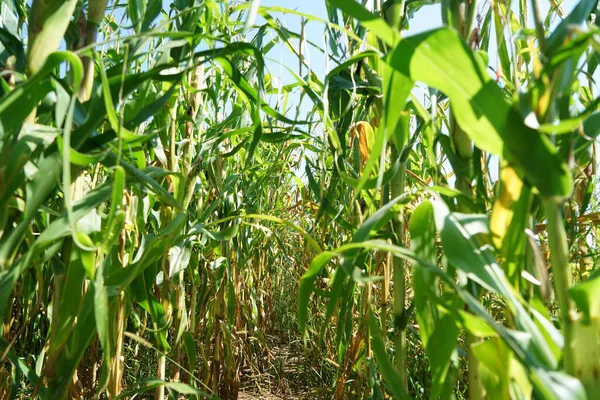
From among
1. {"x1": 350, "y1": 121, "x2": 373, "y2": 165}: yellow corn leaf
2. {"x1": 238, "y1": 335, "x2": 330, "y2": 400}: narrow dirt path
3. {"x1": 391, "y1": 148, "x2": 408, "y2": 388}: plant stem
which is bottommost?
{"x1": 238, "y1": 335, "x2": 330, "y2": 400}: narrow dirt path

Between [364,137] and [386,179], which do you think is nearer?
[386,179]

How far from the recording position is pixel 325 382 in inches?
68.1

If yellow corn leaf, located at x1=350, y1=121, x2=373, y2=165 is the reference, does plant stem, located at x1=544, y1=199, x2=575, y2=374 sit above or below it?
below

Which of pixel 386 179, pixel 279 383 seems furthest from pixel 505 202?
pixel 279 383

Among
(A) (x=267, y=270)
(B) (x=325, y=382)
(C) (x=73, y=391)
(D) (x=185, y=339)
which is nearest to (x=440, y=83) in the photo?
(D) (x=185, y=339)

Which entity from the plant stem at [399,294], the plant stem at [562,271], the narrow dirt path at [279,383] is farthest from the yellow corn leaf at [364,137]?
the narrow dirt path at [279,383]

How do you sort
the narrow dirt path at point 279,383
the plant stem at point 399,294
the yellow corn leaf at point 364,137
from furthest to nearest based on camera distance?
1. the narrow dirt path at point 279,383
2. the yellow corn leaf at point 364,137
3. the plant stem at point 399,294

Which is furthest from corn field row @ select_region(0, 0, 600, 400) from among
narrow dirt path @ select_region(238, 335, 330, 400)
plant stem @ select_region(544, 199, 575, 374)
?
narrow dirt path @ select_region(238, 335, 330, 400)

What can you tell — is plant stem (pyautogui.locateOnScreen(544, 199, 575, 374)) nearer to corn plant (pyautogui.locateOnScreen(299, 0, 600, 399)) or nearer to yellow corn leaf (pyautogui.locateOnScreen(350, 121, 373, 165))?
corn plant (pyautogui.locateOnScreen(299, 0, 600, 399))

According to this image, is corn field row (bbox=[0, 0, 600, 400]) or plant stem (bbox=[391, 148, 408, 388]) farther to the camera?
plant stem (bbox=[391, 148, 408, 388])

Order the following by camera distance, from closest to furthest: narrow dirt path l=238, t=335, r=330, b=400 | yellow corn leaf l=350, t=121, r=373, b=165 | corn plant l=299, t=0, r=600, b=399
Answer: corn plant l=299, t=0, r=600, b=399 → yellow corn leaf l=350, t=121, r=373, b=165 → narrow dirt path l=238, t=335, r=330, b=400

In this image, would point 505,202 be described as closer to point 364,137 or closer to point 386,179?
point 386,179

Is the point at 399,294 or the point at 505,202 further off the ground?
the point at 505,202

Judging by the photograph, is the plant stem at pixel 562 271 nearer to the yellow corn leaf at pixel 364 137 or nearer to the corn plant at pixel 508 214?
the corn plant at pixel 508 214
